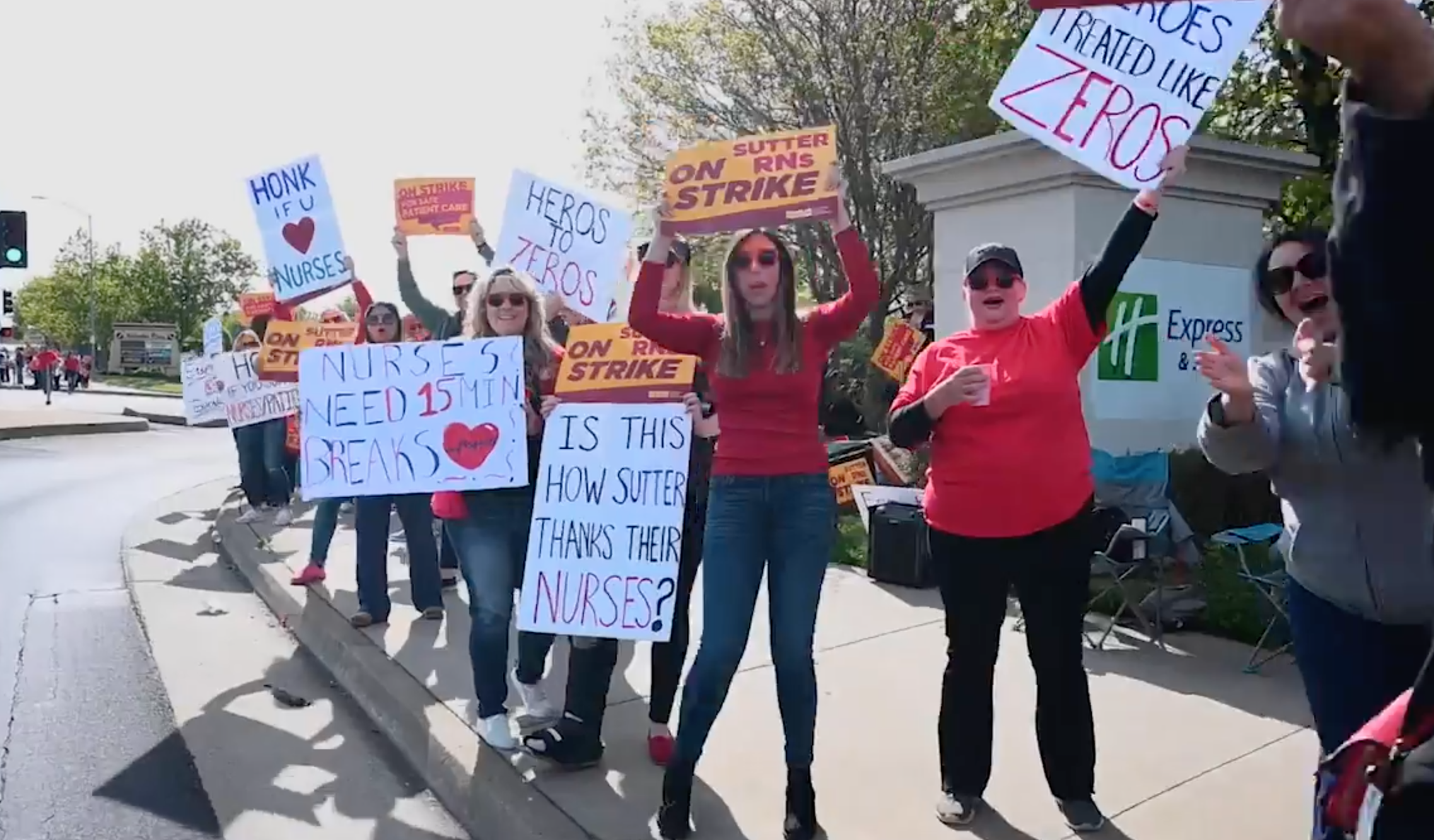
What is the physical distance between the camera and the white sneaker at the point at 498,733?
4211mm

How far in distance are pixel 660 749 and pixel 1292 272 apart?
264 cm

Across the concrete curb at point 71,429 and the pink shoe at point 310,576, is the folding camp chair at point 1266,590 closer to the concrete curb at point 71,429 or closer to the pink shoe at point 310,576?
the pink shoe at point 310,576

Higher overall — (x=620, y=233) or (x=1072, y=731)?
(x=620, y=233)

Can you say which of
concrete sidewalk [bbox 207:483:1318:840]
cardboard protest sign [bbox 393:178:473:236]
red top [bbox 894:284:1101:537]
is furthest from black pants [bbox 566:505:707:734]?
cardboard protest sign [bbox 393:178:473:236]

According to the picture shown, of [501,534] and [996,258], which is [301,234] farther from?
[996,258]

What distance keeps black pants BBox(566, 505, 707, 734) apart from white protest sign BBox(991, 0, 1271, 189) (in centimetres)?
176

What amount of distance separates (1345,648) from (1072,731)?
1.22m

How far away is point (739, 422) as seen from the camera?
3488 millimetres

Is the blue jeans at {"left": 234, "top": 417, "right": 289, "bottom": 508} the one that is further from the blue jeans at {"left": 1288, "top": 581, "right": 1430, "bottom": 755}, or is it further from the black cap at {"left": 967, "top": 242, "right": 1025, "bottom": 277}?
the blue jeans at {"left": 1288, "top": 581, "right": 1430, "bottom": 755}

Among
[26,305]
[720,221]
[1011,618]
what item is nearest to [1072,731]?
[720,221]

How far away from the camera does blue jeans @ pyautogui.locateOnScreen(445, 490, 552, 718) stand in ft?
13.8

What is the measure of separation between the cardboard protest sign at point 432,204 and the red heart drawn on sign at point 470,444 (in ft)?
11.0

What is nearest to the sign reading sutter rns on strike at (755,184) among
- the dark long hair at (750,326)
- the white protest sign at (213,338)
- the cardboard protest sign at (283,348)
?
the dark long hair at (750,326)

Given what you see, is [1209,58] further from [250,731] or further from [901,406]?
[250,731]
